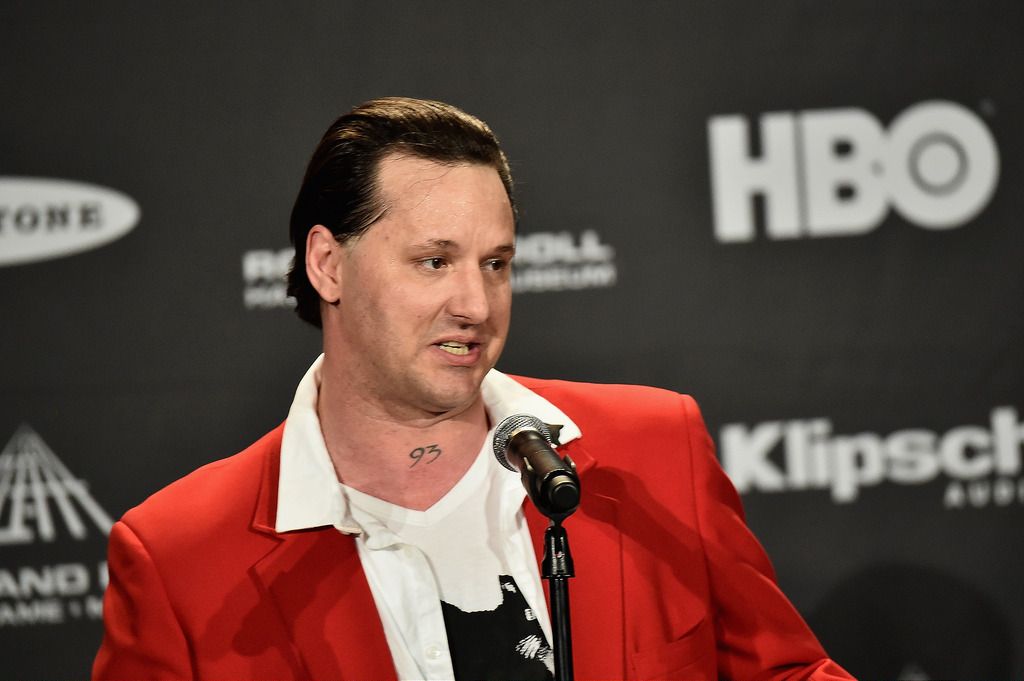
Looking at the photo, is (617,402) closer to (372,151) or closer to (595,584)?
(595,584)

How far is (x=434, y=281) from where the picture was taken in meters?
2.11

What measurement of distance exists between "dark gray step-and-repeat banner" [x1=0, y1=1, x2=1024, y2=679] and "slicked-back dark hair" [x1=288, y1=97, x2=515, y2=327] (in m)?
0.97

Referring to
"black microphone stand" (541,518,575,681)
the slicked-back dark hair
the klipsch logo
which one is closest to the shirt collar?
the slicked-back dark hair

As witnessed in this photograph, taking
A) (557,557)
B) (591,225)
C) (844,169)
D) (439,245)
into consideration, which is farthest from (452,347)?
(844,169)

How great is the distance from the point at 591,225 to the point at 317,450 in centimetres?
129

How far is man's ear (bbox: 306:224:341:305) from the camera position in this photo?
2283mm

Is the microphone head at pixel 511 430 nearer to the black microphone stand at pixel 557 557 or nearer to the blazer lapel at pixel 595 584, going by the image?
the black microphone stand at pixel 557 557

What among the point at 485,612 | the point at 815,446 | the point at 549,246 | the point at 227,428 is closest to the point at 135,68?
the point at 227,428

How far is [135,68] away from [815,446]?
224 cm

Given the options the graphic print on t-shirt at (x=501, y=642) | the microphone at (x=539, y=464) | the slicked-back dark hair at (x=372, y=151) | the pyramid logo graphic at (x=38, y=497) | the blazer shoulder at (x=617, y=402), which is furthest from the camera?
the pyramid logo graphic at (x=38, y=497)

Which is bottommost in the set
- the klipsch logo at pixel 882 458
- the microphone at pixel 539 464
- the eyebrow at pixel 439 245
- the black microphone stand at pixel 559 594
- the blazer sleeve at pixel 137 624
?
the klipsch logo at pixel 882 458

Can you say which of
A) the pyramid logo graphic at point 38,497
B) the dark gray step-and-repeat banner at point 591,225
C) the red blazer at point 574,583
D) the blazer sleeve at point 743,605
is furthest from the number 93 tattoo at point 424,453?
the pyramid logo graphic at point 38,497

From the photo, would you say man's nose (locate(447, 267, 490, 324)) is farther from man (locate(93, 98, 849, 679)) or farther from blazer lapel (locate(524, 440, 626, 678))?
blazer lapel (locate(524, 440, 626, 678))

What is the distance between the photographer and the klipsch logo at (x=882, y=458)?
10.7 ft
